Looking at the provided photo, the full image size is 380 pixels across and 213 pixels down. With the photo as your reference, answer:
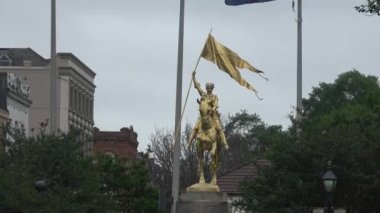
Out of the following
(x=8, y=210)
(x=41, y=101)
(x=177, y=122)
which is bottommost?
(x=8, y=210)

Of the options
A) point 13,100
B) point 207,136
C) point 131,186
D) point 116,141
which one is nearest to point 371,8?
point 207,136

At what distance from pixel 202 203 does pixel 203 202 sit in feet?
0.12

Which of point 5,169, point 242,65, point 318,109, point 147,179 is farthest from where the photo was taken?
point 318,109

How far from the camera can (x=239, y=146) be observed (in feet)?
347

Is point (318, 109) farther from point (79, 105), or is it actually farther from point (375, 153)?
point (375, 153)

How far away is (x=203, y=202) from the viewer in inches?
1364

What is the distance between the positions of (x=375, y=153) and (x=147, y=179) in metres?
33.0

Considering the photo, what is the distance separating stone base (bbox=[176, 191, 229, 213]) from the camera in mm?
34625

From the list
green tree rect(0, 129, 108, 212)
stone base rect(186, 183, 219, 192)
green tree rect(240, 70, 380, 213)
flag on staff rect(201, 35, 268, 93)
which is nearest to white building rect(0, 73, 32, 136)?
green tree rect(0, 129, 108, 212)

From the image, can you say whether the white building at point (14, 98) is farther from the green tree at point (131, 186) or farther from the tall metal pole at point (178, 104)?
the tall metal pole at point (178, 104)

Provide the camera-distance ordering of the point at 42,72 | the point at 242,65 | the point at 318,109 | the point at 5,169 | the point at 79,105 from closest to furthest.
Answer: the point at 242,65 → the point at 5,169 → the point at 318,109 → the point at 42,72 → the point at 79,105

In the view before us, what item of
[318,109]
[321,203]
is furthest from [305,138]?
[318,109]

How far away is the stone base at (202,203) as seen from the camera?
1363 inches

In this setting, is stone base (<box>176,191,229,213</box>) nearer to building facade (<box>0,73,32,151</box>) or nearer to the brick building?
building facade (<box>0,73,32,151</box>)
